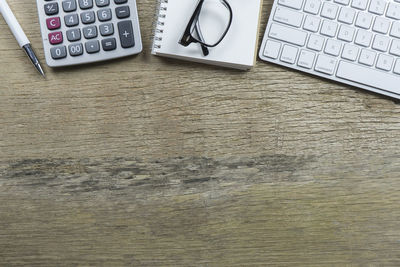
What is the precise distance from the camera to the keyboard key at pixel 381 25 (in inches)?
23.4

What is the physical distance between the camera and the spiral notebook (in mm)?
596

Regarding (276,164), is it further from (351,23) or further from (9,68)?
(9,68)

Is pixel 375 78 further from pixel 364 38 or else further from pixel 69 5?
pixel 69 5

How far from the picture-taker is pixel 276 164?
1.99ft

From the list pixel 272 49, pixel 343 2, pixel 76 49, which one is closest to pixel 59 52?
pixel 76 49

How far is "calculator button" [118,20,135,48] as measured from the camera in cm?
59

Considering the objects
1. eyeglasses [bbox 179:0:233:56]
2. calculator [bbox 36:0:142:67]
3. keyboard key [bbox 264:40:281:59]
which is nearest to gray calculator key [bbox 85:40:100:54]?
calculator [bbox 36:0:142:67]

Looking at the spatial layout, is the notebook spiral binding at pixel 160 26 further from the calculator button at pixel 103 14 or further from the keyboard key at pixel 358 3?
the keyboard key at pixel 358 3

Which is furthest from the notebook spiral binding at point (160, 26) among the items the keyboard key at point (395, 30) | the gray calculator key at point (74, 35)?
the keyboard key at point (395, 30)

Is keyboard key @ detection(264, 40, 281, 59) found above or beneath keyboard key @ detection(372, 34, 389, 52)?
beneath

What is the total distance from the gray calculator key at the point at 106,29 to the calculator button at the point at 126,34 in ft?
0.04

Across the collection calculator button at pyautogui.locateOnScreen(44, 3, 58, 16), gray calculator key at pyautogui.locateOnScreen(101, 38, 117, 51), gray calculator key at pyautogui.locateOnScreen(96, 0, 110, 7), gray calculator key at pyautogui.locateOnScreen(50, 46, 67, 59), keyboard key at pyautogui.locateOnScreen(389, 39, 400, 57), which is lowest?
gray calculator key at pyautogui.locateOnScreen(50, 46, 67, 59)

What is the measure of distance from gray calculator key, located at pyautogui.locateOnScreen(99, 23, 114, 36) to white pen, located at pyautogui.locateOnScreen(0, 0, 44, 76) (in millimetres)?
101

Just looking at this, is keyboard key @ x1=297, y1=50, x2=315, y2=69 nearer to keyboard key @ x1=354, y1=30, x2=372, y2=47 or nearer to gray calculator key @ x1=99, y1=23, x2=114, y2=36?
keyboard key @ x1=354, y1=30, x2=372, y2=47
